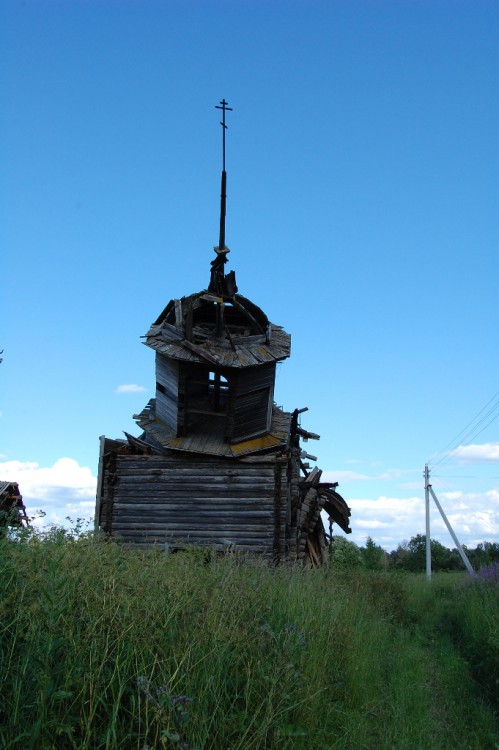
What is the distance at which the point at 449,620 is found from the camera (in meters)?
18.3

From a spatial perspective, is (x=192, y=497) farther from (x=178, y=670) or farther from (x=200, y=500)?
(x=178, y=670)

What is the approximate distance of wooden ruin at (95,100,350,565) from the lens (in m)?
19.8

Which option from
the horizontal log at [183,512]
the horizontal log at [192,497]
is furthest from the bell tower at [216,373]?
the horizontal log at [183,512]

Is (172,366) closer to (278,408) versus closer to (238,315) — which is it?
(238,315)

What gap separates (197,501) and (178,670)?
15414 millimetres

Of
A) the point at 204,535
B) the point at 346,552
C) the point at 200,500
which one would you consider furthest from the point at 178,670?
the point at 346,552

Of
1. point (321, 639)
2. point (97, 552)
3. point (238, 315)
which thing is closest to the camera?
point (97, 552)

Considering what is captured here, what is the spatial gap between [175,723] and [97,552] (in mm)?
3305

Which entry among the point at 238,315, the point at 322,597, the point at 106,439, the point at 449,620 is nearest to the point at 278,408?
the point at 238,315

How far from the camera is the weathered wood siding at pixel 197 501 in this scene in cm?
1958

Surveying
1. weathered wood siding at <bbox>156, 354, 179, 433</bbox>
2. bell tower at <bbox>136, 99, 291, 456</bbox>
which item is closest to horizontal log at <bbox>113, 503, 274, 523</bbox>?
bell tower at <bbox>136, 99, 291, 456</bbox>

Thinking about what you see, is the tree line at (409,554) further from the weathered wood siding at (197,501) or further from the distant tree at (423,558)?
the weathered wood siding at (197,501)

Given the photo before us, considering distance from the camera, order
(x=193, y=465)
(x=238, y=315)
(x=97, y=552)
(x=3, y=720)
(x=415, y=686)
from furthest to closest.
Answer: (x=238, y=315)
(x=193, y=465)
(x=415, y=686)
(x=97, y=552)
(x=3, y=720)

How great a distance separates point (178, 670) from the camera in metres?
4.70
